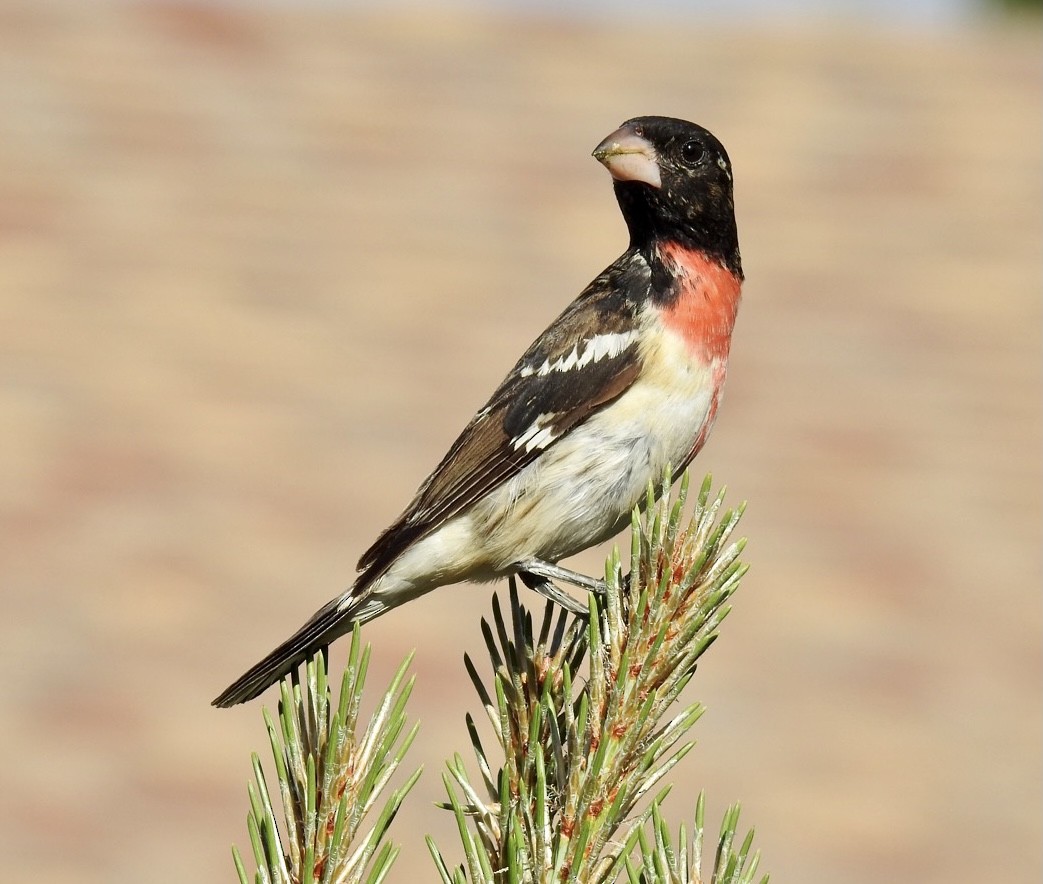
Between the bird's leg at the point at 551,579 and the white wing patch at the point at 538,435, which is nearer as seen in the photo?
the bird's leg at the point at 551,579

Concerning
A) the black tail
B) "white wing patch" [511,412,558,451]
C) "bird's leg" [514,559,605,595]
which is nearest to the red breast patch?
"white wing patch" [511,412,558,451]

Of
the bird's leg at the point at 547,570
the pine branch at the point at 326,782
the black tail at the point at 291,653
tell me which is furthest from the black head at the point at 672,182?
the pine branch at the point at 326,782

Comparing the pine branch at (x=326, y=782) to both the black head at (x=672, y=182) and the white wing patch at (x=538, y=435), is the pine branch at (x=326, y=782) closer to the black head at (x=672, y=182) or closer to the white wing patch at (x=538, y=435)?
the white wing patch at (x=538, y=435)

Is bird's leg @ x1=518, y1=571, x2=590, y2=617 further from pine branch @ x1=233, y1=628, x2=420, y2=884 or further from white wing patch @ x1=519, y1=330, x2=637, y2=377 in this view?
pine branch @ x1=233, y1=628, x2=420, y2=884

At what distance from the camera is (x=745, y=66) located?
50.4ft

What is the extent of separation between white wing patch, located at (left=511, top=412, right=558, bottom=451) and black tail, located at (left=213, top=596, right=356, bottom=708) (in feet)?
2.26

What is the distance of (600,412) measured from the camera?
4625 millimetres

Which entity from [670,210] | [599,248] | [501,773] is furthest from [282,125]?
[501,773]

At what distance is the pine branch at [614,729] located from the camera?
279 centimetres

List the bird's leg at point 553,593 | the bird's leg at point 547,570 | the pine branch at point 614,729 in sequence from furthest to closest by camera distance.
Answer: the bird's leg at point 547,570 → the bird's leg at point 553,593 → the pine branch at point 614,729

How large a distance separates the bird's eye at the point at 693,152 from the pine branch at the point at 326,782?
2.59m

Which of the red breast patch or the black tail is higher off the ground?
the red breast patch

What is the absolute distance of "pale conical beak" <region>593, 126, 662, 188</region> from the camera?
4.85 meters

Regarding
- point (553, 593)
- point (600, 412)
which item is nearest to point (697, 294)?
point (600, 412)
